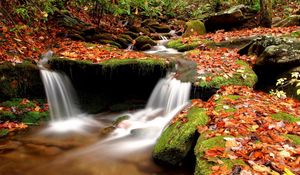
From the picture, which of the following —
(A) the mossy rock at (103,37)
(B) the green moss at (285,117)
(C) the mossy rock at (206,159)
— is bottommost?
(C) the mossy rock at (206,159)

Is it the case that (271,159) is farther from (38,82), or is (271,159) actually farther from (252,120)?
(38,82)

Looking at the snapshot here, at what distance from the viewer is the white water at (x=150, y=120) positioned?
19.4 ft

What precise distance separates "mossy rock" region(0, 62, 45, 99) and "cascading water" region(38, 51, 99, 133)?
19 centimetres

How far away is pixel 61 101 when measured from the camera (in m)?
7.69

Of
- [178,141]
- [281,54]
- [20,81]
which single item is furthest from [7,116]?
[281,54]

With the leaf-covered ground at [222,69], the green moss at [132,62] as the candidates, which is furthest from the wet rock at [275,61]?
the green moss at [132,62]

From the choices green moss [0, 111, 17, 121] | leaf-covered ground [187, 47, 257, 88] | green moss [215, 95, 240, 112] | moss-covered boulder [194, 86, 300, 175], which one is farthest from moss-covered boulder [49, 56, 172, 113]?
moss-covered boulder [194, 86, 300, 175]

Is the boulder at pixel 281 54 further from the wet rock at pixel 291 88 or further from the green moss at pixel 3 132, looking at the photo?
the green moss at pixel 3 132

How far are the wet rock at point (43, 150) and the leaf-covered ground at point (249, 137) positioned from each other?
2.64 meters

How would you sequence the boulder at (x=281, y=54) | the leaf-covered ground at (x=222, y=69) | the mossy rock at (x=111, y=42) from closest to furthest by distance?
the leaf-covered ground at (x=222, y=69)
the boulder at (x=281, y=54)
the mossy rock at (x=111, y=42)

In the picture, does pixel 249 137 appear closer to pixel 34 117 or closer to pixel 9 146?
pixel 9 146

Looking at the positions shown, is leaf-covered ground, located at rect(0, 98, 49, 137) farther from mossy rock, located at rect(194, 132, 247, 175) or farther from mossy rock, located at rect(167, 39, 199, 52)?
mossy rock, located at rect(167, 39, 199, 52)

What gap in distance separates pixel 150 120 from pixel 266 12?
860cm

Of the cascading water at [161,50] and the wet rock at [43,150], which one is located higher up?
the cascading water at [161,50]
